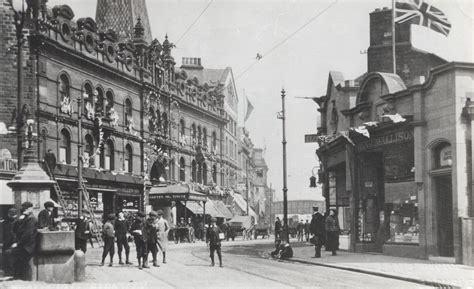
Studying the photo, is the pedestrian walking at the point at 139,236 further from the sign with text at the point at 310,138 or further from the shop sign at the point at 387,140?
the sign with text at the point at 310,138

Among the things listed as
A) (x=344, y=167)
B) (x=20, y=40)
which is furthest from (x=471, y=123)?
(x=20, y=40)

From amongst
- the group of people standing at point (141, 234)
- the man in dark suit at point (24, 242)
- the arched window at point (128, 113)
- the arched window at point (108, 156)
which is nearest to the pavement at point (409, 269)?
the group of people standing at point (141, 234)

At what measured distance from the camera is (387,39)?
34.4m

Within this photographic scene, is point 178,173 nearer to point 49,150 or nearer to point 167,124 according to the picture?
point 167,124

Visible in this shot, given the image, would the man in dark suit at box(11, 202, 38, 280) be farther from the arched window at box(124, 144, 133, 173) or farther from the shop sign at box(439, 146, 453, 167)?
the arched window at box(124, 144, 133, 173)

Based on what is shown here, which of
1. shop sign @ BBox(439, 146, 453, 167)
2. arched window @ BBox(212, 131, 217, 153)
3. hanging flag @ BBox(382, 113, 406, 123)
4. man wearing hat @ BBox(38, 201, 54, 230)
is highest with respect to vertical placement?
arched window @ BBox(212, 131, 217, 153)

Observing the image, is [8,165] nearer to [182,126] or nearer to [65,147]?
[65,147]

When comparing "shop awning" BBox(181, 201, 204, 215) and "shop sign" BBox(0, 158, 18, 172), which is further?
"shop awning" BBox(181, 201, 204, 215)

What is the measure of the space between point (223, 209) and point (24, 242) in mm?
44783

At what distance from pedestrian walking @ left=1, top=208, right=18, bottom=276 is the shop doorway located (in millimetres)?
12778

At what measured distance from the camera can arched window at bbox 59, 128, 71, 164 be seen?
115 feet

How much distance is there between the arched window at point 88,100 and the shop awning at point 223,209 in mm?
21630

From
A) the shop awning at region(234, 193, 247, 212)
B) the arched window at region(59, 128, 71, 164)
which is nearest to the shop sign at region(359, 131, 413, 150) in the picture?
the arched window at region(59, 128, 71, 164)

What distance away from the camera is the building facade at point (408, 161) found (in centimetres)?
1970
